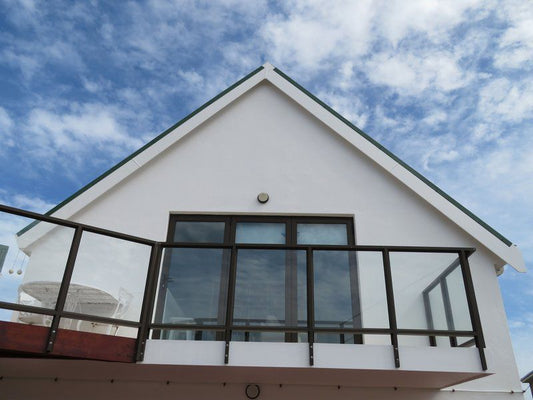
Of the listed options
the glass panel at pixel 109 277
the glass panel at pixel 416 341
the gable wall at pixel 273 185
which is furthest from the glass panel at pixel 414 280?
the glass panel at pixel 109 277

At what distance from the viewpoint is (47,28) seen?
43.3 ft

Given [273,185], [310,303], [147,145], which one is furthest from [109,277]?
[273,185]

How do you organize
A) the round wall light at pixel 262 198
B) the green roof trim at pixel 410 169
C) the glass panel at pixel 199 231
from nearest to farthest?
1. the green roof trim at pixel 410 169
2. the glass panel at pixel 199 231
3. the round wall light at pixel 262 198

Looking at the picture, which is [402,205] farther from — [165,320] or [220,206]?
[165,320]

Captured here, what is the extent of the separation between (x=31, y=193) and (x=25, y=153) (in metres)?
4.03

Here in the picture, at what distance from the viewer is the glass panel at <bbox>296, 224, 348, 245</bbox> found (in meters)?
7.60

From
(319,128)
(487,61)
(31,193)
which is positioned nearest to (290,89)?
(319,128)

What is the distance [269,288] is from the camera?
575 centimetres

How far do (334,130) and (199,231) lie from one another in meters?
3.10

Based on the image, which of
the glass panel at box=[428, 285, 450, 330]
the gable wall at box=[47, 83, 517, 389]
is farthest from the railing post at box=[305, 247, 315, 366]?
the gable wall at box=[47, 83, 517, 389]

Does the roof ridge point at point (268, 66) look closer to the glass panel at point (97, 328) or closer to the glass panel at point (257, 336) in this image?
the glass panel at point (257, 336)

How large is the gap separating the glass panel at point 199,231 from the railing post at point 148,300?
181cm

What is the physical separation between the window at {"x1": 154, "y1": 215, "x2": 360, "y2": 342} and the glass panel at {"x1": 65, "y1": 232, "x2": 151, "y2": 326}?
305 millimetres

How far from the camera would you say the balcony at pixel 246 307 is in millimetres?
Answer: 5293
